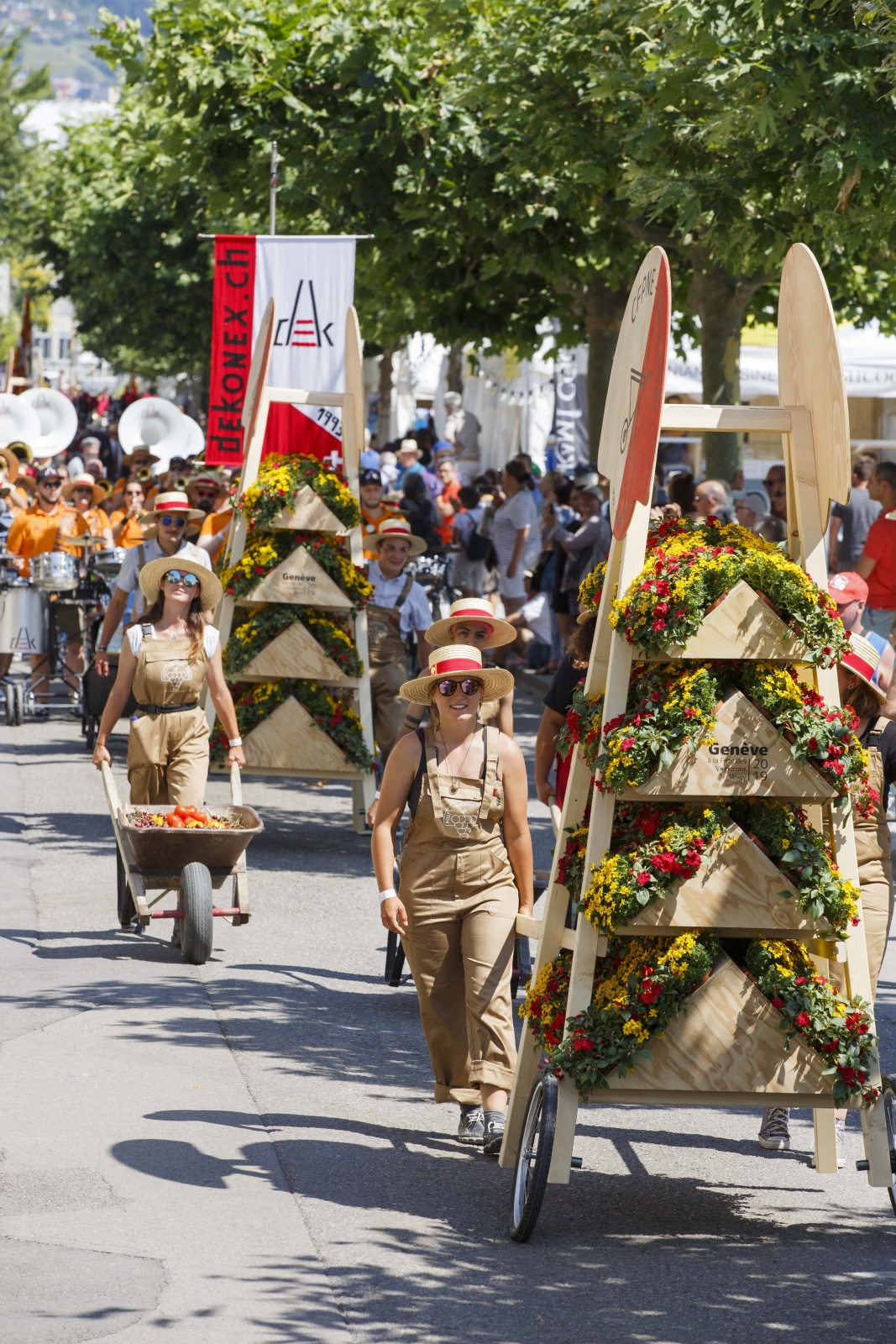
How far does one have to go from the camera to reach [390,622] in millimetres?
11945

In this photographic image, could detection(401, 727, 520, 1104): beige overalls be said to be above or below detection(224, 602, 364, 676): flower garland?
below

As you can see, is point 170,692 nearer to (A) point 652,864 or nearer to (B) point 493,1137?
(B) point 493,1137

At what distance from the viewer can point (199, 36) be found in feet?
56.4

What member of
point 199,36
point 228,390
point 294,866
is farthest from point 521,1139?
point 199,36

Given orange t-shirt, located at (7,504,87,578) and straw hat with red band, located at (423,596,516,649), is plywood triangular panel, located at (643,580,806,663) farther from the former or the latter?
orange t-shirt, located at (7,504,87,578)

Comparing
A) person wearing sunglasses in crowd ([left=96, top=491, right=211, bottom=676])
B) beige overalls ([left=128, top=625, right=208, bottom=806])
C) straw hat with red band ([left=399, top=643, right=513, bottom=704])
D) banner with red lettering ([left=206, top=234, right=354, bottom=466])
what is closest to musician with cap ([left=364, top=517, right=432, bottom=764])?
banner with red lettering ([left=206, top=234, right=354, bottom=466])

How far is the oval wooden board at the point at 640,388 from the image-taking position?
5.14 m

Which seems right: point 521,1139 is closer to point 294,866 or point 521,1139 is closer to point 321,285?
point 294,866

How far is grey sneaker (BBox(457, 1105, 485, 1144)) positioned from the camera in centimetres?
634

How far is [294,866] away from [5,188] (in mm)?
55363

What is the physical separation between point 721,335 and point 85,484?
613 cm

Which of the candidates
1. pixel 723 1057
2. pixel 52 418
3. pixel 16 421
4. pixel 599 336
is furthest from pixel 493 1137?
pixel 52 418

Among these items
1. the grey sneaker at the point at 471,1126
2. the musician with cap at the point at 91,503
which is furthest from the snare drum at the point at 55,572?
the grey sneaker at the point at 471,1126

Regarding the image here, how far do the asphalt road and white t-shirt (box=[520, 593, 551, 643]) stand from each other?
8978mm
